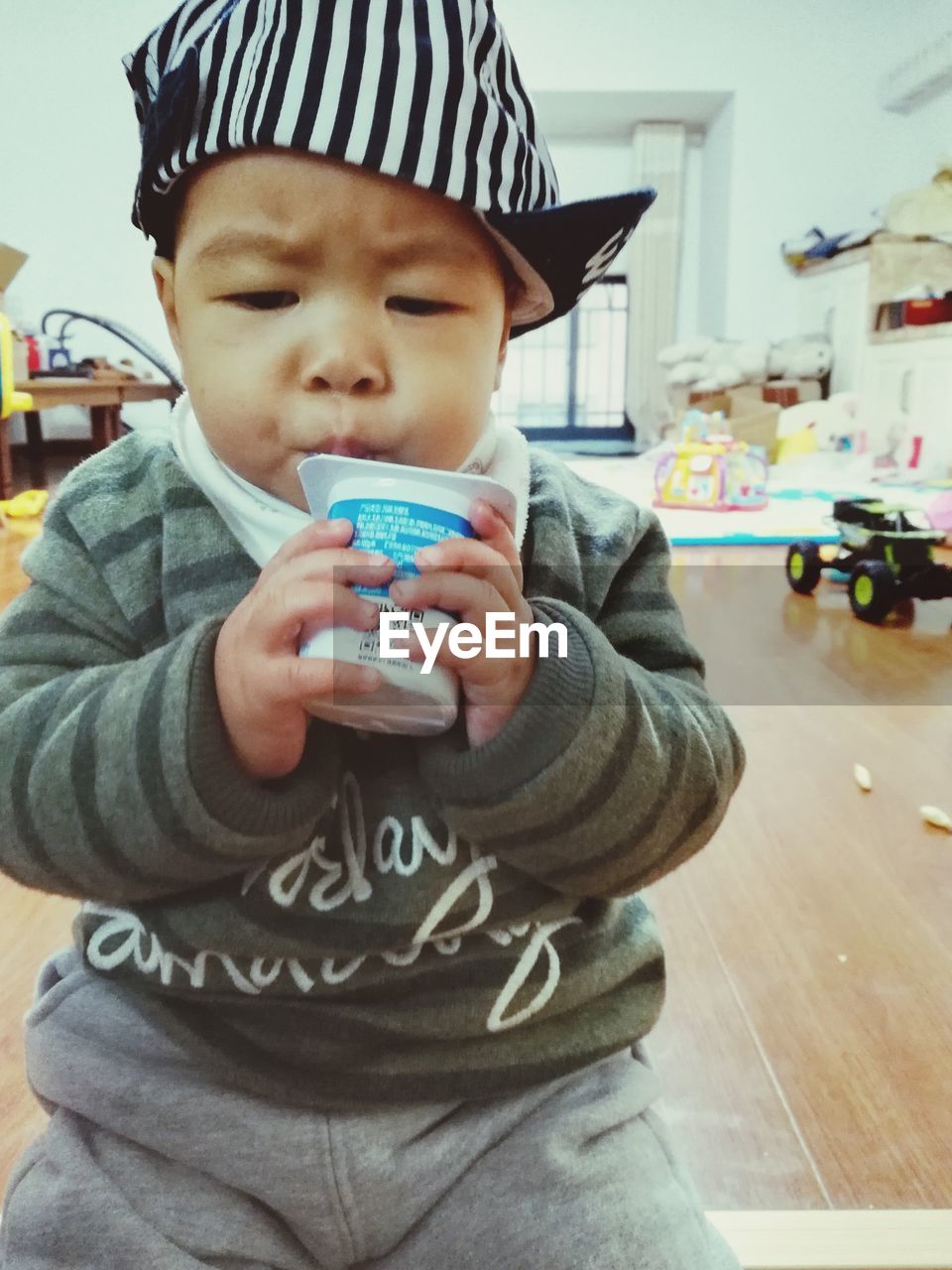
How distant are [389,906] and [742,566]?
1822 millimetres

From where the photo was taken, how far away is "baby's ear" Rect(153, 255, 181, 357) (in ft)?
1.61

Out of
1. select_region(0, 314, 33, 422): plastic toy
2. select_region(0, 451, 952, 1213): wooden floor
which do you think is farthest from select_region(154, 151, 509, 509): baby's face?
select_region(0, 314, 33, 422): plastic toy

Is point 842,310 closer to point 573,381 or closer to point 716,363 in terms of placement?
point 716,363

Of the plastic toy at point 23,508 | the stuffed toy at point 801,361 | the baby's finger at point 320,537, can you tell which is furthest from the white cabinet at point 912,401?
the baby's finger at point 320,537

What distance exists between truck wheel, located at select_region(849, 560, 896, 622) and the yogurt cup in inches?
57.5

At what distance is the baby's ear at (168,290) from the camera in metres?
0.49

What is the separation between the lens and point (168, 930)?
46 centimetres

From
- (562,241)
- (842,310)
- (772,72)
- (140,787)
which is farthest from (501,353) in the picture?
(772,72)

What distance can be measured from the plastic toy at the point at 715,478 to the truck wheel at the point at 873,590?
1.05 meters

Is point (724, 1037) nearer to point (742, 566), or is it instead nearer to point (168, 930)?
point (168, 930)

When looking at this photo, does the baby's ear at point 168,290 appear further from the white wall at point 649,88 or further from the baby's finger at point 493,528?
the white wall at point 649,88

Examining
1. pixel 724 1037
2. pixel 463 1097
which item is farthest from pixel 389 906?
pixel 724 1037

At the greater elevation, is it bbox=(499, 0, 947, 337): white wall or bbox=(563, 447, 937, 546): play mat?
bbox=(499, 0, 947, 337): white wall
